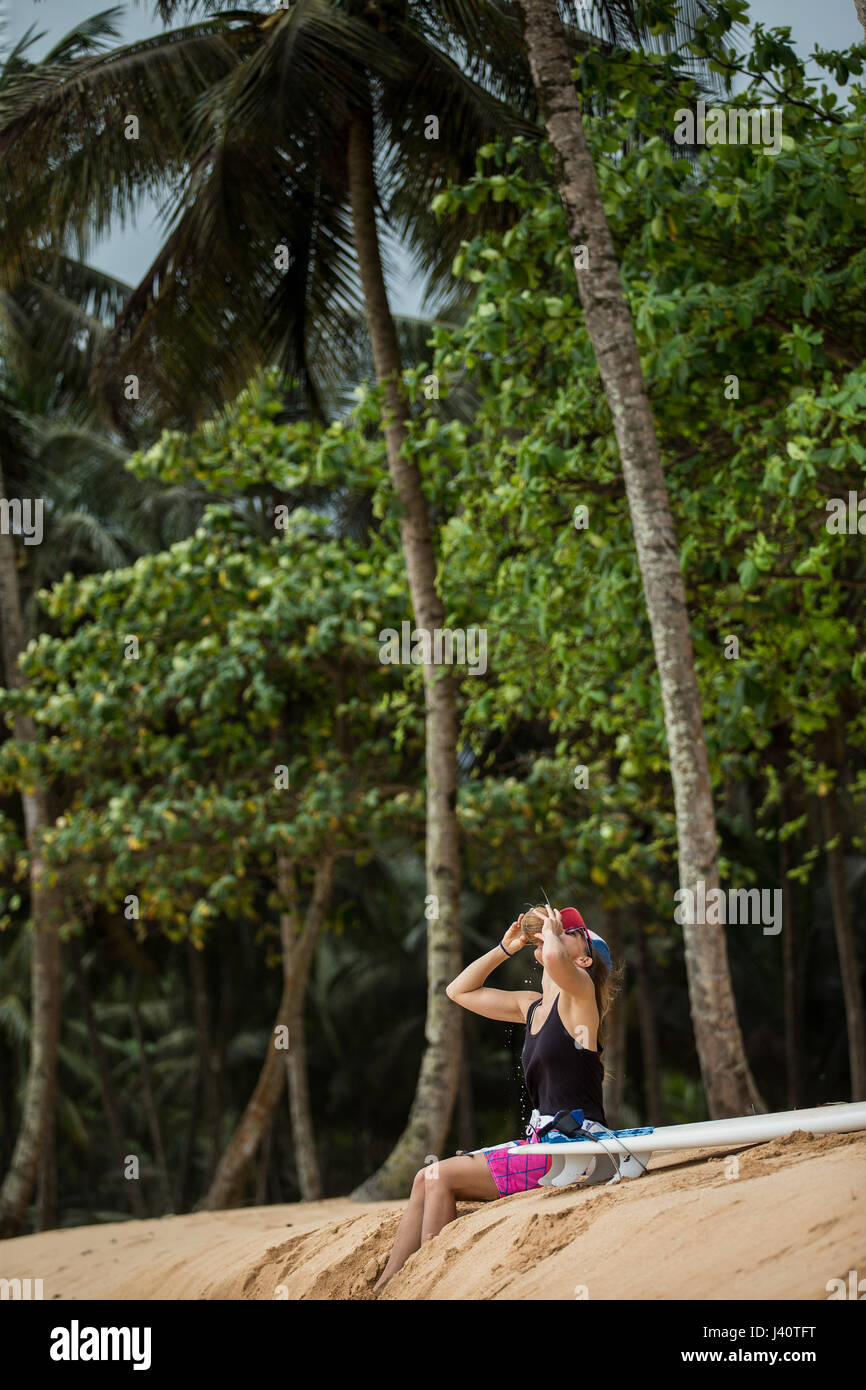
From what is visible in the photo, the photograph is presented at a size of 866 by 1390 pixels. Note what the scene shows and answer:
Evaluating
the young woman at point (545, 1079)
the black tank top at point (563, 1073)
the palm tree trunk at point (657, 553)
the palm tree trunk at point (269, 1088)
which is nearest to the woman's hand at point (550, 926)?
the young woman at point (545, 1079)

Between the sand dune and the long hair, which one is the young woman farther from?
the sand dune

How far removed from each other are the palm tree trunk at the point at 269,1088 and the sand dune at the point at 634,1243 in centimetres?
705

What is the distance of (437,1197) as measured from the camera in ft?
16.5

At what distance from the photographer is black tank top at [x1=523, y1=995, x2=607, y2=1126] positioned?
5.01 metres

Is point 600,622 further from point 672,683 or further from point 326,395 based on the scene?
point 326,395

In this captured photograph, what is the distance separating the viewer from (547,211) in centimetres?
883

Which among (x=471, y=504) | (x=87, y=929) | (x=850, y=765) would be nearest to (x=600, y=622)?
(x=471, y=504)

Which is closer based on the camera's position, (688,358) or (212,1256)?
(212,1256)

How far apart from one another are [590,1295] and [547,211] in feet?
23.0

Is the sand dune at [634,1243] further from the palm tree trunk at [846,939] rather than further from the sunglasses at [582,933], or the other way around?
the palm tree trunk at [846,939]

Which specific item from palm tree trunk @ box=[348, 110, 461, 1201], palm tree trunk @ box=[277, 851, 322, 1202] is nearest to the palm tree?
palm tree trunk @ box=[348, 110, 461, 1201]

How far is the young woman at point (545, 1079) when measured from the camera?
16.4 ft

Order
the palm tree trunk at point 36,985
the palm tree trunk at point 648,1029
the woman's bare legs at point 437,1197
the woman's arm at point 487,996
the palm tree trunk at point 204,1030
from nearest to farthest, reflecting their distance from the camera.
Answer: the woman's bare legs at point 437,1197 < the woman's arm at point 487,996 < the palm tree trunk at point 36,985 < the palm tree trunk at point 648,1029 < the palm tree trunk at point 204,1030

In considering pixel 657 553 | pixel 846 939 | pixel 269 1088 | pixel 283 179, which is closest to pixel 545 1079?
pixel 657 553
